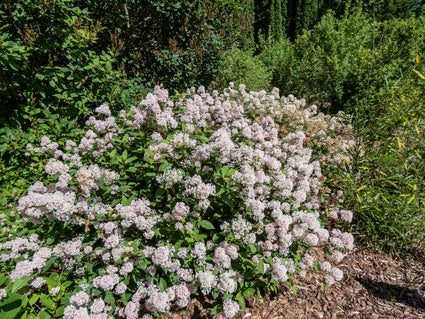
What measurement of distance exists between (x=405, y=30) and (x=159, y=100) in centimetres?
937

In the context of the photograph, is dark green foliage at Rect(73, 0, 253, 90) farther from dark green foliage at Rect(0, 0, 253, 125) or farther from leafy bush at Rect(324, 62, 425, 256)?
leafy bush at Rect(324, 62, 425, 256)

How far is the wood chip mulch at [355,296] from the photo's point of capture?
2500 millimetres

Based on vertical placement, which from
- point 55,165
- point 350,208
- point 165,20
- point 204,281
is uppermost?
point 165,20

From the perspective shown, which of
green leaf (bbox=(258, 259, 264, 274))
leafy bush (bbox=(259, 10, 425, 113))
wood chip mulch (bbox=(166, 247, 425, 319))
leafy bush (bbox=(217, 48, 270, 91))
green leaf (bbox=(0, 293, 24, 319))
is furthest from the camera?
leafy bush (bbox=(259, 10, 425, 113))

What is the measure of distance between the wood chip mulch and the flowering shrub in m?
0.31

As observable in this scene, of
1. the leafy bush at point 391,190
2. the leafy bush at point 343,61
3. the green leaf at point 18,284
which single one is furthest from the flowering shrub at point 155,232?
the leafy bush at point 343,61

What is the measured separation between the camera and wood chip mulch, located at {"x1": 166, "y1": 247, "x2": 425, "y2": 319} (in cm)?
250

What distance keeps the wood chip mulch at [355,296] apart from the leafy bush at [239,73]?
→ 4030mm

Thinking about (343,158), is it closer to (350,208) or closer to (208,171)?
(350,208)

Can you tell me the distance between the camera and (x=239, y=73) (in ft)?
19.5

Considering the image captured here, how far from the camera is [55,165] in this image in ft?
6.86

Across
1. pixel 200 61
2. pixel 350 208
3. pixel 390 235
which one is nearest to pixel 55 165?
pixel 200 61

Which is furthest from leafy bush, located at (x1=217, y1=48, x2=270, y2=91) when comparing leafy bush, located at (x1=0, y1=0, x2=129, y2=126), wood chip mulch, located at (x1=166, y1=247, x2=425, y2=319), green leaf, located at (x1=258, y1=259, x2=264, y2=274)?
green leaf, located at (x1=258, y1=259, x2=264, y2=274)

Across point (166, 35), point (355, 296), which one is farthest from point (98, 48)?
point (355, 296)
